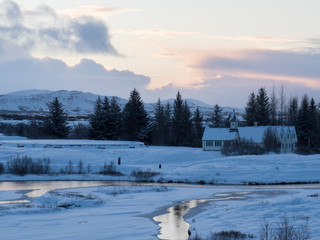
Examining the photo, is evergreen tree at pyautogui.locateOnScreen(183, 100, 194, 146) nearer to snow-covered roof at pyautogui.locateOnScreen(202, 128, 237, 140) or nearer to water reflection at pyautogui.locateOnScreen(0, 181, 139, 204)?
snow-covered roof at pyautogui.locateOnScreen(202, 128, 237, 140)

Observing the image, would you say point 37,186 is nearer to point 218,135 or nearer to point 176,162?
point 176,162

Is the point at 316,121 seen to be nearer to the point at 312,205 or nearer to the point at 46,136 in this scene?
the point at 46,136

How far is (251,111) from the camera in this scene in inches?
3300

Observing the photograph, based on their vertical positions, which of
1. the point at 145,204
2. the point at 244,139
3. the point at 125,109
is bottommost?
the point at 145,204

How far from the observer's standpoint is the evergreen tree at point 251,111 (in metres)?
81.7

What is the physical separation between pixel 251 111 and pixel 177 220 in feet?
214

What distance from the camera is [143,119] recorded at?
74688 millimetres

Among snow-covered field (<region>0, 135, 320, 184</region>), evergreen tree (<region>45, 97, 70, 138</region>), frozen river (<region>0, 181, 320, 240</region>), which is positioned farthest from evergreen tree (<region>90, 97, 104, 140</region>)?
frozen river (<region>0, 181, 320, 240</region>)

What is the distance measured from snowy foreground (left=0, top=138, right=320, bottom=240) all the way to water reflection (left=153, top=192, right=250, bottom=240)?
382 millimetres

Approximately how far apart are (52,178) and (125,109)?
34797 mm

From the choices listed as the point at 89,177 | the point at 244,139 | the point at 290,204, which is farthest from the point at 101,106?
the point at 290,204

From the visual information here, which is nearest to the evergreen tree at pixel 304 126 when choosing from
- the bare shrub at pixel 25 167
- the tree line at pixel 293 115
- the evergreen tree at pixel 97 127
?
the tree line at pixel 293 115

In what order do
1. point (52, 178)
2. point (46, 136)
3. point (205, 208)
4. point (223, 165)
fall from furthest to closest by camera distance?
1. point (46, 136)
2. point (223, 165)
3. point (52, 178)
4. point (205, 208)

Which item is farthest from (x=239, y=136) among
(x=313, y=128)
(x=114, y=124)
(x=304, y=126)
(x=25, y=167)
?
(x=25, y=167)
